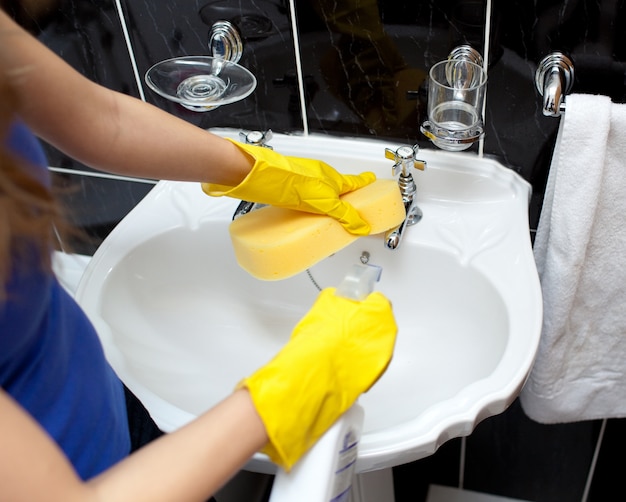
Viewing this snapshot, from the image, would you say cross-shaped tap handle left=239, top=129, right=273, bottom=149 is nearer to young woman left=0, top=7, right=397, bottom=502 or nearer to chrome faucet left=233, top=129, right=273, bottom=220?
chrome faucet left=233, top=129, right=273, bottom=220

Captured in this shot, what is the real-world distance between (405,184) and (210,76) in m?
0.30

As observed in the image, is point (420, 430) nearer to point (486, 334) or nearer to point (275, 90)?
point (486, 334)

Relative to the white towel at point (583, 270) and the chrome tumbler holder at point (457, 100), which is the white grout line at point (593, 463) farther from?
the chrome tumbler holder at point (457, 100)

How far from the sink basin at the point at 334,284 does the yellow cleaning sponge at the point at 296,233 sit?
62 mm

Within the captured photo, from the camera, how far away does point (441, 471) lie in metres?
1.37

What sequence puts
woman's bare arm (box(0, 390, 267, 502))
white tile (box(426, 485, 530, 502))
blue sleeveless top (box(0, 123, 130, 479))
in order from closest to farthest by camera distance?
woman's bare arm (box(0, 390, 267, 502)) < blue sleeveless top (box(0, 123, 130, 479)) < white tile (box(426, 485, 530, 502))

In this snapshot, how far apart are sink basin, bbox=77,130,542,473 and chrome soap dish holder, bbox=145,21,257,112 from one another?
121mm

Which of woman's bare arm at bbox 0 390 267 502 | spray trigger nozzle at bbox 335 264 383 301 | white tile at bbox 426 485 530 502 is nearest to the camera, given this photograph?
woman's bare arm at bbox 0 390 267 502

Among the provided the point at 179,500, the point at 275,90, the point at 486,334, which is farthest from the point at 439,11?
the point at 179,500

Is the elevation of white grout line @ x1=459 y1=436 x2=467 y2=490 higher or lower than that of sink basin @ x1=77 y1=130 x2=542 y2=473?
lower

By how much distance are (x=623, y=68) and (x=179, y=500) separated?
668mm

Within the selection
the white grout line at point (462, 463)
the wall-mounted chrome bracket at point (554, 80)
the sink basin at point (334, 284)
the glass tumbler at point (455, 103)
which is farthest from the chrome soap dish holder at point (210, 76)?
the white grout line at point (462, 463)

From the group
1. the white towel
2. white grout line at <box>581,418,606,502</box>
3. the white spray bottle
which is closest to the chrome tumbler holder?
the white towel

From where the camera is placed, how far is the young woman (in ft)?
1.46
